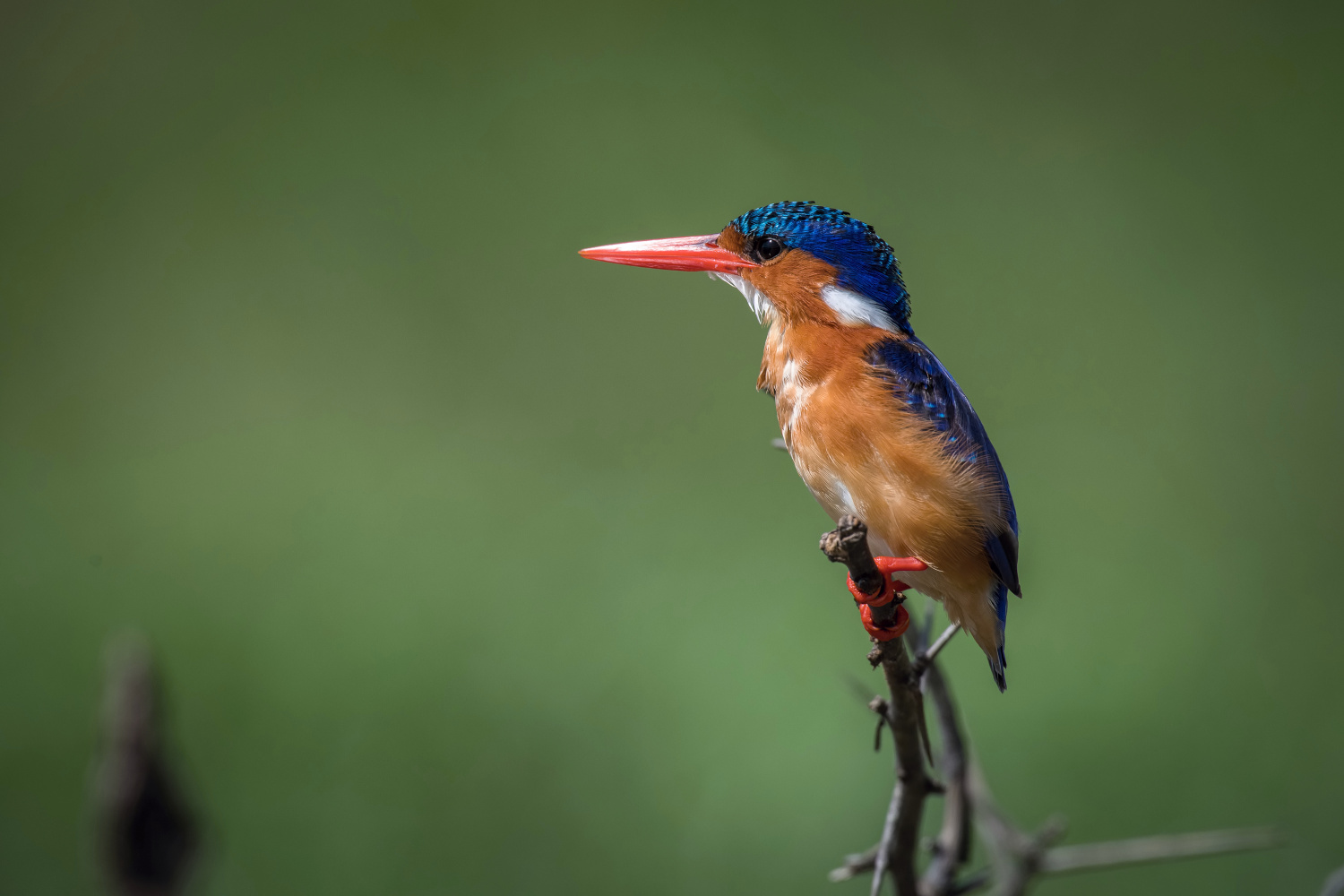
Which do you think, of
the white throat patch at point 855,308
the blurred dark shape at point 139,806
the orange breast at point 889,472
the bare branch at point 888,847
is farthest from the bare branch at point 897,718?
the blurred dark shape at point 139,806

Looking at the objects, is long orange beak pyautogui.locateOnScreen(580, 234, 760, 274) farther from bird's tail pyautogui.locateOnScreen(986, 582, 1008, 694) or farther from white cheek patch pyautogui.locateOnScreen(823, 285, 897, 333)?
bird's tail pyautogui.locateOnScreen(986, 582, 1008, 694)

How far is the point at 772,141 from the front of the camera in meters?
1.83

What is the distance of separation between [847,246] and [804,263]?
0.04m

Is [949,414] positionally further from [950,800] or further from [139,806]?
[139,806]

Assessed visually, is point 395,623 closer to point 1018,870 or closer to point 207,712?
point 207,712

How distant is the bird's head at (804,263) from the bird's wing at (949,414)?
5 cm

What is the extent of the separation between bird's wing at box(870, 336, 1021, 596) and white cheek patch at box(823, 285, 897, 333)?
Result: 0.04 metres

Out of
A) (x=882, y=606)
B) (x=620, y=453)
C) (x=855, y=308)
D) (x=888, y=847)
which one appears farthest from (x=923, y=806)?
(x=620, y=453)

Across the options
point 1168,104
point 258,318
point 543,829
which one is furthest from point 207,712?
point 1168,104

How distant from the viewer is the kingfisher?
717 mm

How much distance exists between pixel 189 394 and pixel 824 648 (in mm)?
1330

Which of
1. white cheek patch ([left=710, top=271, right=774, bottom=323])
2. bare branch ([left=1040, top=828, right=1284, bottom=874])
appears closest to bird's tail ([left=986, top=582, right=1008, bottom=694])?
bare branch ([left=1040, top=828, right=1284, bottom=874])

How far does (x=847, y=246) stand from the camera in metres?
0.79

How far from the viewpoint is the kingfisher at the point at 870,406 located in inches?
28.2
